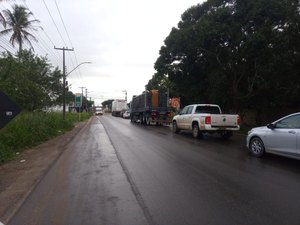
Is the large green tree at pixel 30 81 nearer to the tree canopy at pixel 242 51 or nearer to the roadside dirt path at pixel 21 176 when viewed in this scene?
the roadside dirt path at pixel 21 176

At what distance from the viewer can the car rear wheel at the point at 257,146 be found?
38.7ft

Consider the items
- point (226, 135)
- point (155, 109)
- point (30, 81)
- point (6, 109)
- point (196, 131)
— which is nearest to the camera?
point (6, 109)

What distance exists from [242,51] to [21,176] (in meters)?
18.4

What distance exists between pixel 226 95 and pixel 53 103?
20.8 meters

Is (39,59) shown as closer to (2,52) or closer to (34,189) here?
(2,52)

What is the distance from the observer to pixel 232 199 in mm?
6637

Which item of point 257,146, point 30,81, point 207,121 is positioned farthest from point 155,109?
point 257,146

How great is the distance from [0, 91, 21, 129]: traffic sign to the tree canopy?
710 inches

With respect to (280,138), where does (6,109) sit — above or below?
above

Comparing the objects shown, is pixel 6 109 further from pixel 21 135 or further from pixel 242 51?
pixel 242 51

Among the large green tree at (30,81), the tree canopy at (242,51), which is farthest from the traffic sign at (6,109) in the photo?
the tree canopy at (242,51)

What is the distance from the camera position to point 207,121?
1822 cm

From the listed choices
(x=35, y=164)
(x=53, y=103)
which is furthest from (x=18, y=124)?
(x=53, y=103)

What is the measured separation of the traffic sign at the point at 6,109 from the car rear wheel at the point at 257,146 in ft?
24.9
